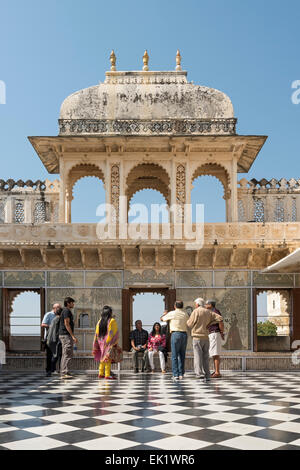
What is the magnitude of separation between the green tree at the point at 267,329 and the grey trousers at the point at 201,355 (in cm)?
2303

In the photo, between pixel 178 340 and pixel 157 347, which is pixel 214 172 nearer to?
pixel 157 347

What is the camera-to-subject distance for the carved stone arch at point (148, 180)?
19.5 meters

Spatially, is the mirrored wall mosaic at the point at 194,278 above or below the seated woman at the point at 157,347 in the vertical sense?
above

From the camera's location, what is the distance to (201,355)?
1047 centimetres

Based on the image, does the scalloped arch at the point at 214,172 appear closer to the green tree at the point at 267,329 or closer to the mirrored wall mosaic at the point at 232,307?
the mirrored wall mosaic at the point at 232,307

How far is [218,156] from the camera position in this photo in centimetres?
1736

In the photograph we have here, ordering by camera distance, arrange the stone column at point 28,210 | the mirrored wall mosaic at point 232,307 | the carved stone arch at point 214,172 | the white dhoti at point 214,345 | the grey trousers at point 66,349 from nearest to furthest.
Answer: the grey trousers at point 66,349 < the white dhoti at point 214,345 < the mirrored wall mosaic at point 232,307 < the stone column at point 28,210 < the carved stone arch at point 214,172

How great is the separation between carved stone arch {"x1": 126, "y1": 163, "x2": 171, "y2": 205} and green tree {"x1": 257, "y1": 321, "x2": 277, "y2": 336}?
15178mm

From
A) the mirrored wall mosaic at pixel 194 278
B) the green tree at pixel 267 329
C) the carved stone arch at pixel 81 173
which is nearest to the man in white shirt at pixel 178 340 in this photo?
the mirrored wall mosaic at pixel 194 278

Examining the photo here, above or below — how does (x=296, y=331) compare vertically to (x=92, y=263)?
below
